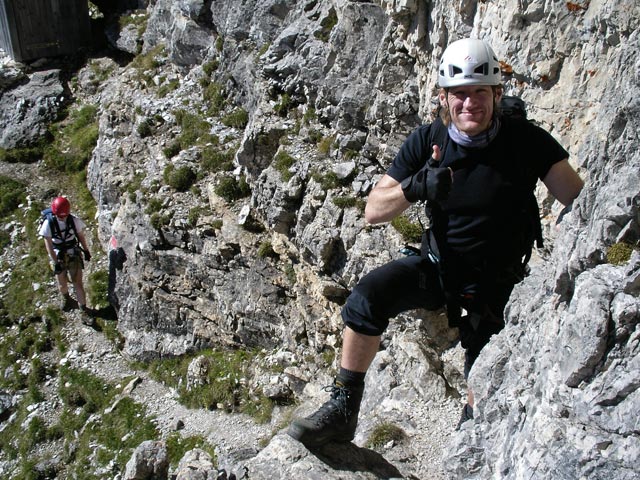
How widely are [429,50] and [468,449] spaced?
8.55 meters

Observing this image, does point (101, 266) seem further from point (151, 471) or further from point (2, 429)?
point (151, 471)

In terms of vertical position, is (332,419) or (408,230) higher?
(332,419)

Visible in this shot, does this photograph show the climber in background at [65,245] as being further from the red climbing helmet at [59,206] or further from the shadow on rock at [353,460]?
the shadow on rock at [353,460]

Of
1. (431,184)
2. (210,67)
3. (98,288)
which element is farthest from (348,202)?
(98,288)

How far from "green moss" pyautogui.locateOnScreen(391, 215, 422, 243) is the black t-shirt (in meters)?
5.50

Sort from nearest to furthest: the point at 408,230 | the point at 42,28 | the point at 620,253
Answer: the point at 620,253 → the point at 408,230 → the point at 42,28

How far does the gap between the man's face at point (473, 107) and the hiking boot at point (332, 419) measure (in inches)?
111

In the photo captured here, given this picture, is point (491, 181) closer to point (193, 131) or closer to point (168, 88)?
point (193, 131)

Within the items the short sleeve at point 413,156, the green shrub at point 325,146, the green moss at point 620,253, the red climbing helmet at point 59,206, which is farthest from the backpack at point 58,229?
the green moss at point 620,253

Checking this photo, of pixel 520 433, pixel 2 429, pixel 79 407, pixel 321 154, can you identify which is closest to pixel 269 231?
pixel 321 154

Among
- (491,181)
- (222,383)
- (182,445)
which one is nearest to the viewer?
(491,181)

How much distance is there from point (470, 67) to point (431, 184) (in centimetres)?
116

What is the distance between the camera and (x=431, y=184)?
519cm

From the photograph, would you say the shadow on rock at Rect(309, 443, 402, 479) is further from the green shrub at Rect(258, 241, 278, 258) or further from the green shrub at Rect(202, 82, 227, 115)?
the green shrub at Rect(202, 82, 227, 115)
